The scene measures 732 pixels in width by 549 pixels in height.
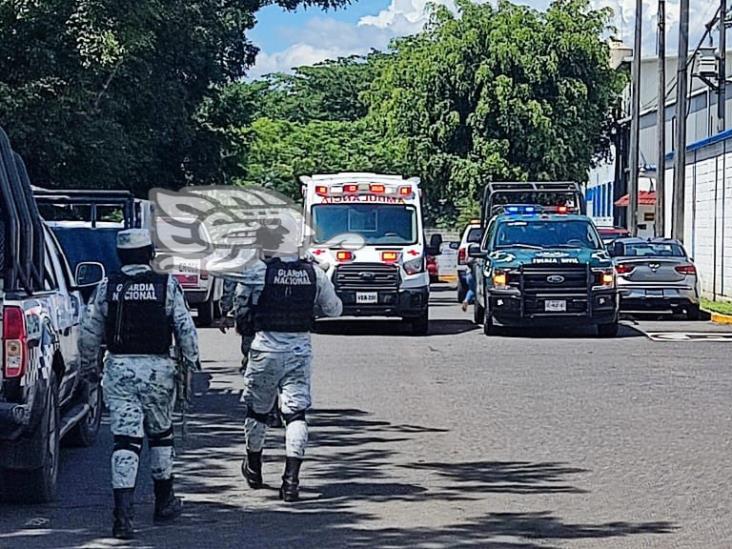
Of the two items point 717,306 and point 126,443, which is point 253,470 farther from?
point 717,306

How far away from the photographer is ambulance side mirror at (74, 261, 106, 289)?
10719 mm

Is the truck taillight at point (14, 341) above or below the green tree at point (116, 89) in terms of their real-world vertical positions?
below

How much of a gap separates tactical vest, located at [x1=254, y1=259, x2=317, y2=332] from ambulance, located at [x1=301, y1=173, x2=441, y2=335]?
1288 cm

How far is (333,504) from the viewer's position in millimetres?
9023

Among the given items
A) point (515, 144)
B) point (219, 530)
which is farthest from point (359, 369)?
point (515, 144)

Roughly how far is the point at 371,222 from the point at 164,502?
48.7 ft

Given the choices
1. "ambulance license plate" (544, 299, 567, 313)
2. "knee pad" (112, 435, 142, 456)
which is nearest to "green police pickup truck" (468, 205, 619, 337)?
"ambulance license plate" (544, 299, 567, 313)

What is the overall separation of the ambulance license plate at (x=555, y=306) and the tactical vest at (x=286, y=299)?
1259cm

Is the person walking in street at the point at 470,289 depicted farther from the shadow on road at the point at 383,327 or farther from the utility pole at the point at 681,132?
the utility pole at the point at 681,132

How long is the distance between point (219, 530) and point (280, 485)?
4.55 ft

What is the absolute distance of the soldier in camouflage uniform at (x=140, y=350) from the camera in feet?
27.1

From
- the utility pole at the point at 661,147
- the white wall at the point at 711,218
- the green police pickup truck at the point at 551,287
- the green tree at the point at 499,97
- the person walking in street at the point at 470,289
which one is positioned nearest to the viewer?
the green police pickup truck at the point at 551,287

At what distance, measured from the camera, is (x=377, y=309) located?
73.4 feet

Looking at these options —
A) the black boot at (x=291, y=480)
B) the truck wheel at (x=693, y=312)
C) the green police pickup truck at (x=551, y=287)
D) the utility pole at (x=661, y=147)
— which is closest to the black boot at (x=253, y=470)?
the black boot at (x=291, y=480)
